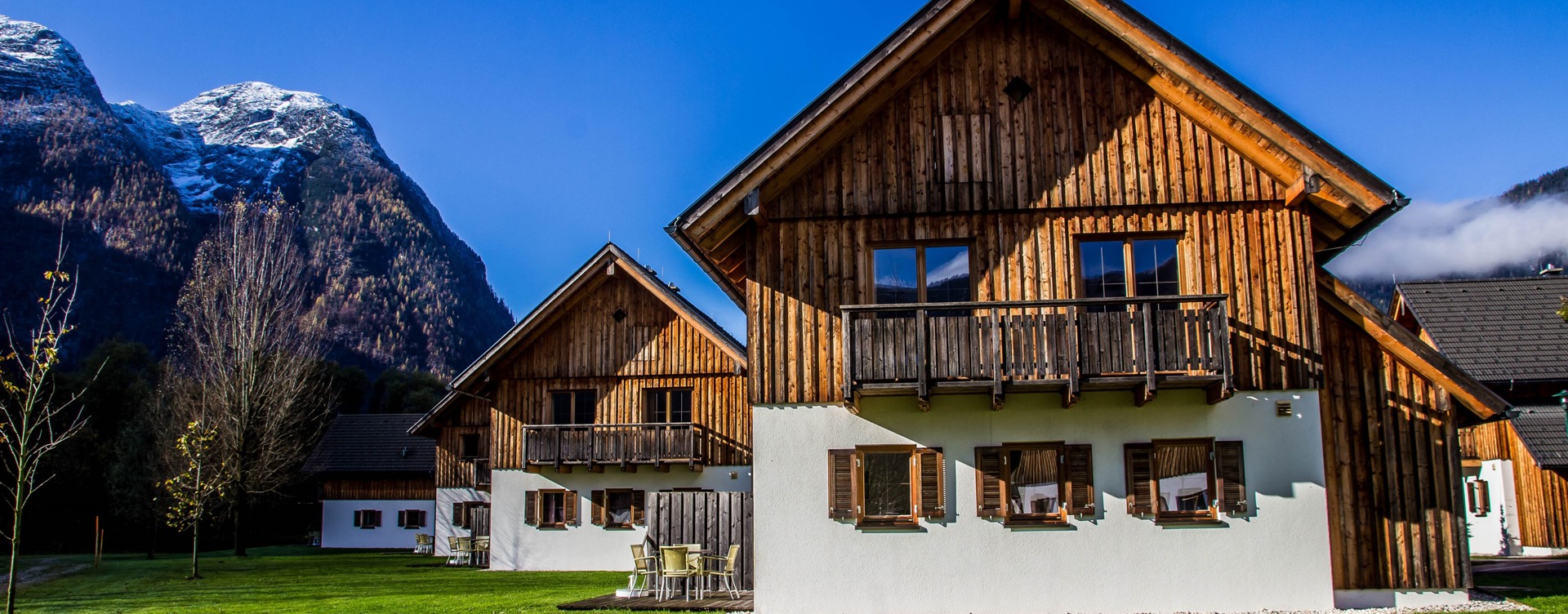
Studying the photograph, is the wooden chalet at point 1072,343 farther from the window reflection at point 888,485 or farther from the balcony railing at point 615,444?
the balcony railing at point 615,444

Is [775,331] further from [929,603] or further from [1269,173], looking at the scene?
[1269,173]

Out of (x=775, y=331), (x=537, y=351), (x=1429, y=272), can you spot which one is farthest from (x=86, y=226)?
(x=1429, y=272)

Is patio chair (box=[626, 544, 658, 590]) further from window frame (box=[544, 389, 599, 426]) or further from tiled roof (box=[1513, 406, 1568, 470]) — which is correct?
tiled roof (box=[1513, 406, 1568, 470])

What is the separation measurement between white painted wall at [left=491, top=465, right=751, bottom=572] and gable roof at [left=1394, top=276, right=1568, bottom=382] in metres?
21.0

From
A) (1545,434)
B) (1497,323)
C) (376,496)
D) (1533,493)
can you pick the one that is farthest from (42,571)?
(1497,323)

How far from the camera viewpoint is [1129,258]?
16625 millimetres

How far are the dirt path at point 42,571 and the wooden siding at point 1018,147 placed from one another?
25.2 meters

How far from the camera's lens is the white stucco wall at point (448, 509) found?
42500 mm

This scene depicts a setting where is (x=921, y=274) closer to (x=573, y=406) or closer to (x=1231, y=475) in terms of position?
(x=1231, y=475)

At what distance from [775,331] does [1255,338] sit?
6720mm

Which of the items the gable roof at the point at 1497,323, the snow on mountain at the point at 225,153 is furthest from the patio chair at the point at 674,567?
the snow on mountain at the point at 225,153

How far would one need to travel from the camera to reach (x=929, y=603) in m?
15.9

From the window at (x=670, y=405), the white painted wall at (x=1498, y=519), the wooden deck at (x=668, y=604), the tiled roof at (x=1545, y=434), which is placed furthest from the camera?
the window at (x=670, y=405)

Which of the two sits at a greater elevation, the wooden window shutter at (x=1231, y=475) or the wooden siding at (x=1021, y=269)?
the wooden siding at (x=1021, y=269)
